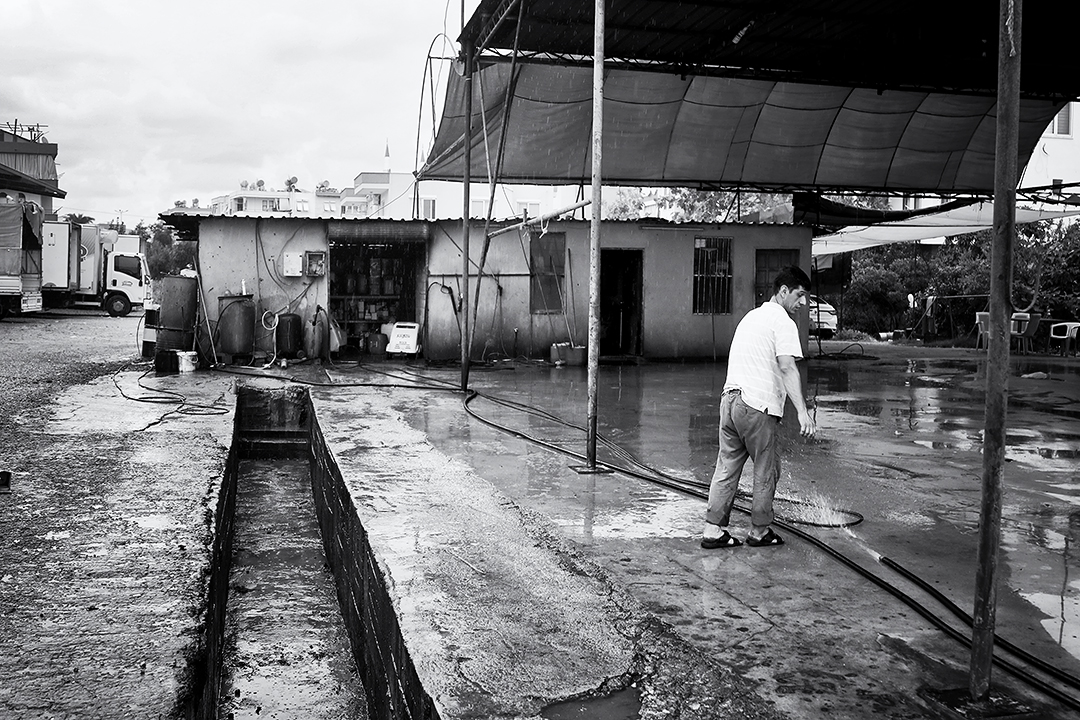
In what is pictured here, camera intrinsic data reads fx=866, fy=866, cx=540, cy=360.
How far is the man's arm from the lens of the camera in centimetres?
458

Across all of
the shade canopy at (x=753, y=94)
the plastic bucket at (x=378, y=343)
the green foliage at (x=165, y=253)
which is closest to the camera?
the shade canopy at (x=753, y=94)

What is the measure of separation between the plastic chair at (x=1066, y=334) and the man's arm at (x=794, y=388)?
17.8 m

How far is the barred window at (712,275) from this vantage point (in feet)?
58.5

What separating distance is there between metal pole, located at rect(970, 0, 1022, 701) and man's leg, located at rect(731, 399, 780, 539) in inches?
72.3

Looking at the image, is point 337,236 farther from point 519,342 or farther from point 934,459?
point 934,459

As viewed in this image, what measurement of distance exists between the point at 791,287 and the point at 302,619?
12.6 feet

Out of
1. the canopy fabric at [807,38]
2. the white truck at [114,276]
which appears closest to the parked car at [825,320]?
the canopy fabric at [807,38]

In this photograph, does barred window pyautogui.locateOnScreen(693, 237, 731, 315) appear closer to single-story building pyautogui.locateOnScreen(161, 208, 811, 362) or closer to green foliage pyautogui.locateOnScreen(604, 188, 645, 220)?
single-story building pyautogui.locateOnScreen(161, 208, 811, 362)

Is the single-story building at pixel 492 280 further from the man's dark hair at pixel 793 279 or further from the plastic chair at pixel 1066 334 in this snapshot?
the man's dark hair at pixel 793 279

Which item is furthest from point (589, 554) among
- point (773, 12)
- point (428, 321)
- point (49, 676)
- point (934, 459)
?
point (428, 321)

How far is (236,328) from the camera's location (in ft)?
49.4

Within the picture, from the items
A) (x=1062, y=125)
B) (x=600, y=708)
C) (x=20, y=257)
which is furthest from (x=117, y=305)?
(x=1062, y=125)

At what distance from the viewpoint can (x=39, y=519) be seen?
484cm

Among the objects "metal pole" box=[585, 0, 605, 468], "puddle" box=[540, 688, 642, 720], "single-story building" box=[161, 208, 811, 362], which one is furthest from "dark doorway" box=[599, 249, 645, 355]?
"puddle" box=[540, 688, 642, 720]
